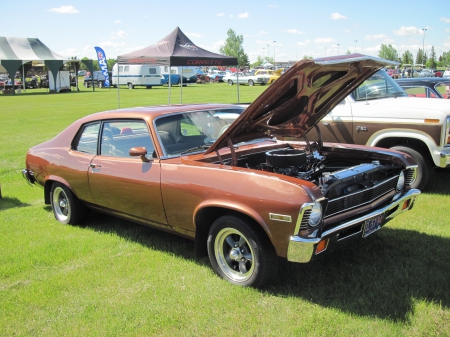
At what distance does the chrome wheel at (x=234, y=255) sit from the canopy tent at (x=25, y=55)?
35369 mm

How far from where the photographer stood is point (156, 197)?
417 centimetres

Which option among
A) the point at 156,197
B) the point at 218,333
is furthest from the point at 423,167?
the point at 218,333

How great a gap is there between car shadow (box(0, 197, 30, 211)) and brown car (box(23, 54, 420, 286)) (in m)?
1.41

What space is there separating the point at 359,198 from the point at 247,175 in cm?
101

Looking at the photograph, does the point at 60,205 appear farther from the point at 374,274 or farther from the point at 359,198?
the point at 374,274

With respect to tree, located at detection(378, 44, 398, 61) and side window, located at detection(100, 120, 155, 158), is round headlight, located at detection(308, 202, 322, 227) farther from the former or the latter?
tree, located at detection(378, 44, 398, 61)

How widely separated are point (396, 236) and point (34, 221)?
4.39m

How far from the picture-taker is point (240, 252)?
3.70m

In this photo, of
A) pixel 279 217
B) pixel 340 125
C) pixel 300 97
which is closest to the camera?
pixel 279 217

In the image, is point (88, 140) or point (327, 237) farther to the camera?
point (88, 140)

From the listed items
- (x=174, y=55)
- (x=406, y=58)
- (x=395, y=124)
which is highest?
(x=406, y=58)

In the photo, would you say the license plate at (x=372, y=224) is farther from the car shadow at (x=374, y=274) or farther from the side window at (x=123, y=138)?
the side window at (x=123, y=138)

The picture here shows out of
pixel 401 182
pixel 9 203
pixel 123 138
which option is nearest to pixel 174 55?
pixel 9 203

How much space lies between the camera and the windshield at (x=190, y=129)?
14.4ft
